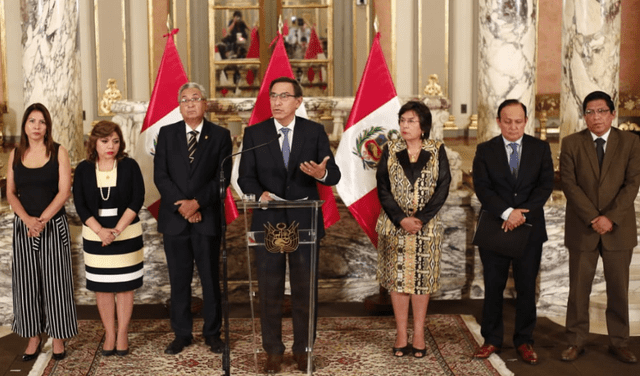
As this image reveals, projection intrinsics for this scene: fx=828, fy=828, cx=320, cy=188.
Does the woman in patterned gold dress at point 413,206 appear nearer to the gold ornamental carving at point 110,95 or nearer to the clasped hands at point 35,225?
the clasped hands at point 35,225

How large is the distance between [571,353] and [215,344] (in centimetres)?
210

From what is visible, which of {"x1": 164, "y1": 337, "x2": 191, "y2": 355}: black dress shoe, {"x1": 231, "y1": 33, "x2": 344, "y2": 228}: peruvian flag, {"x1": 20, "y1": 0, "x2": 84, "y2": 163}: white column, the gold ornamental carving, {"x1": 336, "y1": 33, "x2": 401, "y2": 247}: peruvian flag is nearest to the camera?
{"x1": 164, "y1": 337, "x2": 191, "y2": 355}: black dress shoe

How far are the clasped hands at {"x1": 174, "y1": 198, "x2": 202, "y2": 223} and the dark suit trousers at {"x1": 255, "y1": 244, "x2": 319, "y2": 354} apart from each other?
1.84 feet

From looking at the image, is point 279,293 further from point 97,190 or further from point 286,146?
point 97,190

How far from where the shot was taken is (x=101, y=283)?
4.85 meters

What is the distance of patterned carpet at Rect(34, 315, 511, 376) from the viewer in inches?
185

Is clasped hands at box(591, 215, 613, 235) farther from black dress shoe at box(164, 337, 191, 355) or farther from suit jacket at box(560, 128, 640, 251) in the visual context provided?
black dress shoe at box(164, 337, 191, 355)

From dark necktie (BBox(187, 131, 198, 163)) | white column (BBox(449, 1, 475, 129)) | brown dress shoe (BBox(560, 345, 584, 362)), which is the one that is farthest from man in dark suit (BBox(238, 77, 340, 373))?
white column (BBox(449, 1, 475, 129))

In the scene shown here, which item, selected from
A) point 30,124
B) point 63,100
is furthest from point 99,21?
point 30,124

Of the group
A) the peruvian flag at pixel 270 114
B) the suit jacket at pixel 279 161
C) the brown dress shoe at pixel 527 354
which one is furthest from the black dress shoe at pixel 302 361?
the brown dress shoe at pixel 527 354

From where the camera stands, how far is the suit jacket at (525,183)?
4730 millimetres

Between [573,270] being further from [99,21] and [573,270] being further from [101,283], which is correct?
[99,21]

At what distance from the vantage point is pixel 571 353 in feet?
15.8

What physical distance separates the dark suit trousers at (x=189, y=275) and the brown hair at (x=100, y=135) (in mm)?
595
